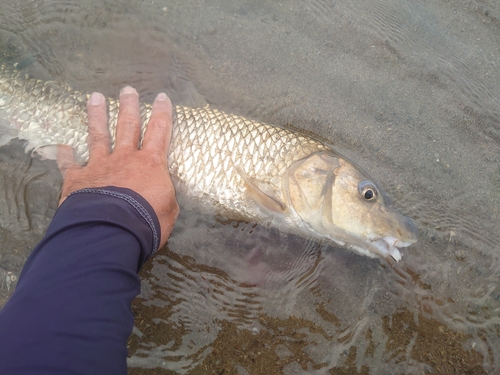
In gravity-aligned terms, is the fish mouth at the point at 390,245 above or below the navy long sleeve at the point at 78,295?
below

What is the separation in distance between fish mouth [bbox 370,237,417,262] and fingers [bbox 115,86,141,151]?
180 centimetres

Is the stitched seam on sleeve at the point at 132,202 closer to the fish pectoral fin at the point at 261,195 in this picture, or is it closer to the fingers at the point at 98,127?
the fingers at the point at 98,127

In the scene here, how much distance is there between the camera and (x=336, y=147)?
9.77 ft

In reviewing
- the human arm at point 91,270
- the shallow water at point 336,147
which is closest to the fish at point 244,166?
the shallow water at point 336,147

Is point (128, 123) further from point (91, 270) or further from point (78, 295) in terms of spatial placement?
point (78, 295)

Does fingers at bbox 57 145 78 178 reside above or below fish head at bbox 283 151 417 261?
below

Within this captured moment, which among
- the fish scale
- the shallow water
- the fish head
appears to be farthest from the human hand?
the fish head

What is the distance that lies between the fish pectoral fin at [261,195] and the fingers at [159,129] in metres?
0.54

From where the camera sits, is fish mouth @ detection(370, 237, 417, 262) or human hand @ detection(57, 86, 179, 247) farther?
fish mouth @ detection(370, 237, 417, 262)

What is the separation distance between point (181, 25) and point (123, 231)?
7.04ft

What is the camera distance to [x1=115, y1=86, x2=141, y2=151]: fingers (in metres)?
2.45

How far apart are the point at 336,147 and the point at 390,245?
913 millimetres

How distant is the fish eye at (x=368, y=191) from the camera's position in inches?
101

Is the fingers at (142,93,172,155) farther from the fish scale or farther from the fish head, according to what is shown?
the fish head
